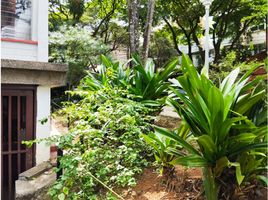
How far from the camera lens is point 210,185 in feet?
7.11

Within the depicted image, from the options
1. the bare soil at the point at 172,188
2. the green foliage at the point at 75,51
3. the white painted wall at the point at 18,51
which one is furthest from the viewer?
the green foliage at the point at 75,51

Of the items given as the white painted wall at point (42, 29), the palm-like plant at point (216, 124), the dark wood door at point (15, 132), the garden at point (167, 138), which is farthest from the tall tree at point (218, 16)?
the palm-like plant at point (216, 124)

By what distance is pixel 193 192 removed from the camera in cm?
260

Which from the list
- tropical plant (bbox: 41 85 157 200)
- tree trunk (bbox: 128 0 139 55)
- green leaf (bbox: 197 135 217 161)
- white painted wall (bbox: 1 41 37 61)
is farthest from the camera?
tree trunk (bbox: 128 0 139 55)

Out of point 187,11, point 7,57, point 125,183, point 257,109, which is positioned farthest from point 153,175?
point 187,11

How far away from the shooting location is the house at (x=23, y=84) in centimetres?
365

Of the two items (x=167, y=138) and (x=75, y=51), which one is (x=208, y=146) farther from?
(x=75, y=51)

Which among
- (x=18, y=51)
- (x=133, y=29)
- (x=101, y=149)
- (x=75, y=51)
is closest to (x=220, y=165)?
(x=101, y=149)

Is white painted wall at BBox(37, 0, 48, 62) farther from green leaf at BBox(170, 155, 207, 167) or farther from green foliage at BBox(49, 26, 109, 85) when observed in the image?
green foliage at BBox(49, 26, 109, 85)

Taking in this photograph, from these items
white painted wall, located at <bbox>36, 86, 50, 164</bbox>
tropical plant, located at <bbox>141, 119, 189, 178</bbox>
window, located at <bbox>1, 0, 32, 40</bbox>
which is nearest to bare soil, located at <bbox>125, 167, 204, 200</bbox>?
tropical plant, located at <bbox>141, 119, 189, 178</bbox>

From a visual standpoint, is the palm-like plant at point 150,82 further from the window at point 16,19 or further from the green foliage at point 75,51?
the green foliage at point 75,51

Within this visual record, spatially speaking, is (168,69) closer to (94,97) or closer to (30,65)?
(94,97)

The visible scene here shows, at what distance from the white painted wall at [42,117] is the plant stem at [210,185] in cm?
239

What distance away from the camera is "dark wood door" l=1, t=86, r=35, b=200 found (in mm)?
3662
